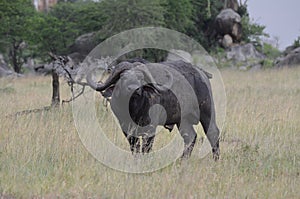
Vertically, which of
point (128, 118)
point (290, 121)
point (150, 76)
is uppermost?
point (150, 76)

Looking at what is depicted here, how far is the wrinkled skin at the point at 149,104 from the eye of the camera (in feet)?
21.5

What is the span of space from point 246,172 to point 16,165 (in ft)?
9.03

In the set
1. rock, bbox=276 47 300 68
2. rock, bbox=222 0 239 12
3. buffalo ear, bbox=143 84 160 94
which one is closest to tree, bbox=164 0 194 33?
rock, bbox=222 0 239 12

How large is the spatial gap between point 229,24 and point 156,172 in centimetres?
3066

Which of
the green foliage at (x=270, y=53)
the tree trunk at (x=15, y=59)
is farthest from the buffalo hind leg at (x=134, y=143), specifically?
the green foliage at (x=270, y=53)

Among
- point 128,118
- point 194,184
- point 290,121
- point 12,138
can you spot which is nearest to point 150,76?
point 128,118

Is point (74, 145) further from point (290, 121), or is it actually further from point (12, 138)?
point (290, 121)

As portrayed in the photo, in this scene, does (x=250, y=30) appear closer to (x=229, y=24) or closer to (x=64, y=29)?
(x=229, y=24)

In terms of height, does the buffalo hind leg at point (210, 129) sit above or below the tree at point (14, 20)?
above

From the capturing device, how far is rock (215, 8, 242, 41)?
36.0 metres

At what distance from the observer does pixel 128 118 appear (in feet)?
22.2

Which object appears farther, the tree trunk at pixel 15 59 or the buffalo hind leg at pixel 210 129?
the tree trunk at pixel 15 59

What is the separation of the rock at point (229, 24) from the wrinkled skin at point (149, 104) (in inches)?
1137

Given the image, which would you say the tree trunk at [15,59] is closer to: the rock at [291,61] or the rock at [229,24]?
the rock at [229,24]
